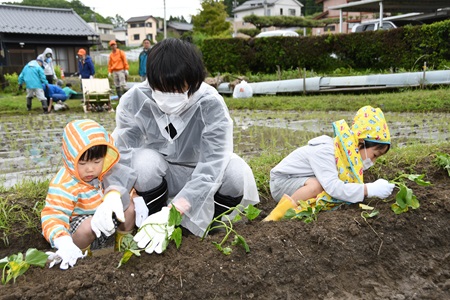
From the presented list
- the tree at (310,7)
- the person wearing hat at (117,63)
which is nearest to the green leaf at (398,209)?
the person wearing hat at (117,63)

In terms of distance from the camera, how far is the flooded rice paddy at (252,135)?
4.59 m

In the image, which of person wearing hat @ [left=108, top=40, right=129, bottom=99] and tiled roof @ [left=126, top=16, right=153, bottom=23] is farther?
tiled roof @ [left=126, top=16, right=153, bottom=23]

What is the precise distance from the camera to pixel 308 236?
7.00 feet

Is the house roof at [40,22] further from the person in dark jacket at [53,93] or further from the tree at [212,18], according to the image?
the person in dark jacket at [53,93]

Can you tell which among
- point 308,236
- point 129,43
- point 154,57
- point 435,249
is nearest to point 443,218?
point 435,249

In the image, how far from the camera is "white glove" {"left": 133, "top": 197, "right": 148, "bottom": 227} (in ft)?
8.22

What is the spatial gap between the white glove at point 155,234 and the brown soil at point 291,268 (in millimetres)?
46

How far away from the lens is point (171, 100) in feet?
8.15

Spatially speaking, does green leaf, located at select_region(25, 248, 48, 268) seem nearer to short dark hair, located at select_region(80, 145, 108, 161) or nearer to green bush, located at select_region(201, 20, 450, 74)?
short dark hair, located at select_region(80, 145, 108, 161)

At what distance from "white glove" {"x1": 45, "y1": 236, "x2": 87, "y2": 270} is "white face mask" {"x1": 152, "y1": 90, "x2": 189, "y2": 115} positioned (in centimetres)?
86

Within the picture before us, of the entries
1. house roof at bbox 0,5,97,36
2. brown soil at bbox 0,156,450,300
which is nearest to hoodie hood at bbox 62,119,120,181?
brown soil at bbox 0,156,450,300

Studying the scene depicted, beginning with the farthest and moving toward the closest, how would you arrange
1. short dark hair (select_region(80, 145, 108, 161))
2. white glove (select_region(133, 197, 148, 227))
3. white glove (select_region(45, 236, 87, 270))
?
white glove (select_region(133, 197, 148, 227)) → short dark hair (select_region(80, 145, 108, 161)) → white glove (select_region(45, 236, 87, 270))

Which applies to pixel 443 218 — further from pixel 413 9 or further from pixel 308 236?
pixel 413 9

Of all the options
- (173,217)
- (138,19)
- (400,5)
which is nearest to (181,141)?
(173,217)
